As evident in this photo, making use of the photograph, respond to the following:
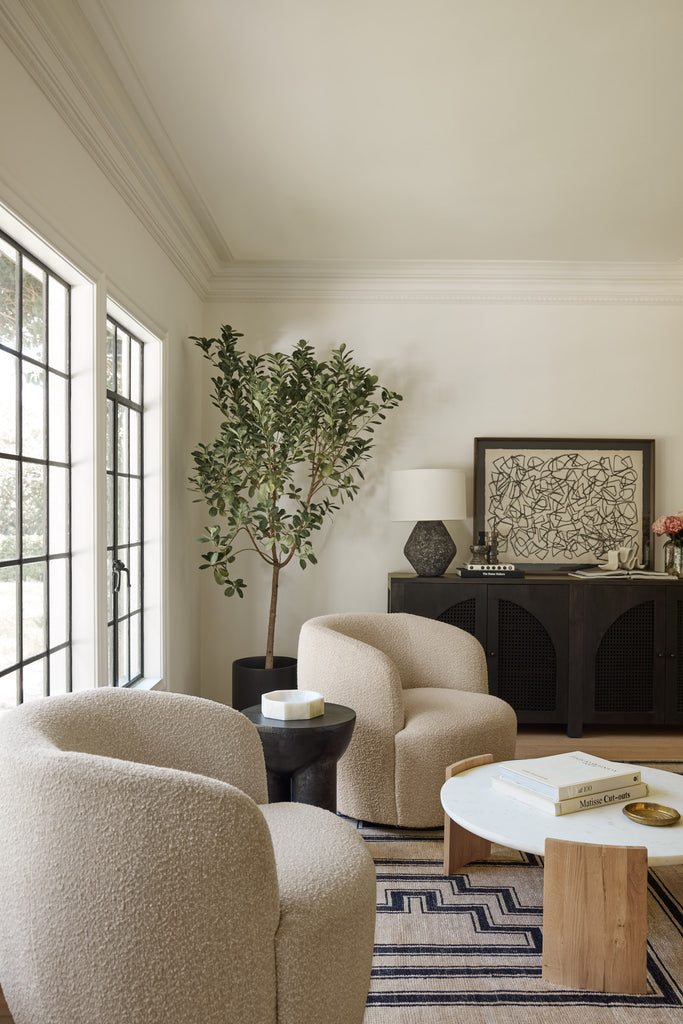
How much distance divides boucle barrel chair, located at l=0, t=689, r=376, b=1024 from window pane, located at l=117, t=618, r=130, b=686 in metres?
2.10

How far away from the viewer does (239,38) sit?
2447mm

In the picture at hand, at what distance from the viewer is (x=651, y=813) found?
2021mm

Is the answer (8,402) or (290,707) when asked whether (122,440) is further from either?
(290,707)

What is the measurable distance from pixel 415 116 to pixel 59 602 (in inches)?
85.3

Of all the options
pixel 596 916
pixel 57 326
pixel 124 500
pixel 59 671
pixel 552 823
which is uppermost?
pixel 57 326

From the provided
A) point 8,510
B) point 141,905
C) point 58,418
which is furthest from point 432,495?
point 141,905

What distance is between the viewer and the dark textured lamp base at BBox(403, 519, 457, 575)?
4340mm

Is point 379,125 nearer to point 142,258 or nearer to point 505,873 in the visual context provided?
point 142,258

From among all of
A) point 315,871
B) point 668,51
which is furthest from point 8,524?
point 668,51

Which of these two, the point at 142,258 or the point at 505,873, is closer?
the point at 505,873

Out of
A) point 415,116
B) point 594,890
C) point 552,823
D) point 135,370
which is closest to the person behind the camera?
point 594,890

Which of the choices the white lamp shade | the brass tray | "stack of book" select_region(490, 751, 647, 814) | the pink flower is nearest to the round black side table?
"stack of book" select_region(490, 751, 647, 814)

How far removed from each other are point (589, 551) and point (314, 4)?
329 cm

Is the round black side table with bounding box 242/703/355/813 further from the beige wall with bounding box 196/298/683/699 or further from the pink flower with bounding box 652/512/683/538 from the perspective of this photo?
the pink flower with bounding box 652/512/683/538
